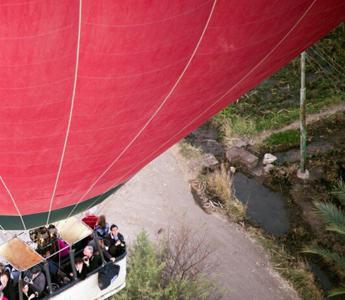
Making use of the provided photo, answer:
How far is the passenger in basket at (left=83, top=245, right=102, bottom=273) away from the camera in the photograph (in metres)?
8.41

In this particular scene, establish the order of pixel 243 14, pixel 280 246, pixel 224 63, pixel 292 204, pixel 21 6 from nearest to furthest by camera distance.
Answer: pixel 21 6
pixel 243 14
pixel 224 63
pixel 280 246
pixel 292 204

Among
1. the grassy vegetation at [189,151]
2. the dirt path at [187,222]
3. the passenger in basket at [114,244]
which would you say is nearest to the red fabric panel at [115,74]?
the passenger in basket at [114,244]

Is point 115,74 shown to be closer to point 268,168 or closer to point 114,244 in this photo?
point 114,244

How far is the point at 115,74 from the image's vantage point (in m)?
6.21

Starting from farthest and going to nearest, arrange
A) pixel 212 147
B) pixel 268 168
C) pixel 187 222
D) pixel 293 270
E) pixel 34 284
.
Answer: pixel 212 147 < pixel 268 168 < pixel 187 222 < pixel 293 270 < pixel 34 284

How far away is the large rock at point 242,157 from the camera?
13.4 m

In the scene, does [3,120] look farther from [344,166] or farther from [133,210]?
[344,166]

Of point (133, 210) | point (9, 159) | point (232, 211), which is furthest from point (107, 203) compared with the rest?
point (9, 159)

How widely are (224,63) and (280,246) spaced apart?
5.31 m

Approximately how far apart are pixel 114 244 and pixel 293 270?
3205 mm

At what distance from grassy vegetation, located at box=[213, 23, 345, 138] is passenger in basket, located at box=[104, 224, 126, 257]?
559 centimetres

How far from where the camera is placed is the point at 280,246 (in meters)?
11.5

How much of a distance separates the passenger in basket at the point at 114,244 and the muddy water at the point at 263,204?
374cm

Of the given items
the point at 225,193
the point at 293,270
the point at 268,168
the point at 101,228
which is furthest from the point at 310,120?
the point at 101,228
